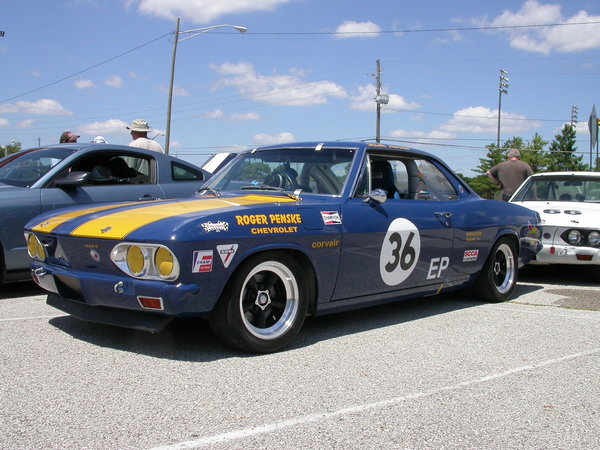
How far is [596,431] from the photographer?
2.91 metres

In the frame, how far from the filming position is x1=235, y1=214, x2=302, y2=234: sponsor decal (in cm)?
385

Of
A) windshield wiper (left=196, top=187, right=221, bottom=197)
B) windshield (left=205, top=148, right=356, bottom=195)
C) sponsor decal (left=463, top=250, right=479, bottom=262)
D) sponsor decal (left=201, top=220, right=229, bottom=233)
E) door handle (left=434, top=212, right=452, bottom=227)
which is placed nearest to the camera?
sponsor decal (left=201, top=220, right=229, bottom=233)

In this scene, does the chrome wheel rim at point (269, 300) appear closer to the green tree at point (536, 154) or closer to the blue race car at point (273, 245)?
the blue race car at point (273, 245)

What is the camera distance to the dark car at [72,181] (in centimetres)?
568

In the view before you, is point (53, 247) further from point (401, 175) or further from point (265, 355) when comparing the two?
point (401, 175)

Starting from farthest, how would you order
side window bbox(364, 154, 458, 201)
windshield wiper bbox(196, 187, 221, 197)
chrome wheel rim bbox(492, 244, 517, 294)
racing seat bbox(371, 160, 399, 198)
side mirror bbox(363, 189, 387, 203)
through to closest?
chrome wheel rim bbox(492, 244, 517, 294) → side window bbox(364, 154, 458, 201) → racing seat bbox(371, 160, 399, 198) → windshield wiper bbox(196, 187, 221, 197) → side mirror bbox(363, 189, 387, 203)

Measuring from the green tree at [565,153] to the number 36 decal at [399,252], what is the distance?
69.9 m

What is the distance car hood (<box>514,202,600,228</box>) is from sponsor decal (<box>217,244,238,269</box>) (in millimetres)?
4996

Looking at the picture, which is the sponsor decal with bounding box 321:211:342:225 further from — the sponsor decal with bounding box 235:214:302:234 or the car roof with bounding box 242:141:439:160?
the car roof with bounding box 242:141:439:160

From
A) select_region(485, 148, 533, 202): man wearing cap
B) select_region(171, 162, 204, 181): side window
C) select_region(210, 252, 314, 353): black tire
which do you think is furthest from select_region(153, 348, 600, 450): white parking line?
select_region(485, 148, 533, 202): man wearing cap

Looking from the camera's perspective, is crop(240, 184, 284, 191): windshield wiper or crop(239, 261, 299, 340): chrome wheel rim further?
crop(240, 184, 284, 191): windshield wiper

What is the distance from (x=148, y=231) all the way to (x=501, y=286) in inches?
159

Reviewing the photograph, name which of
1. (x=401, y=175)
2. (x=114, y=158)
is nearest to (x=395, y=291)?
(x=401, y=175)

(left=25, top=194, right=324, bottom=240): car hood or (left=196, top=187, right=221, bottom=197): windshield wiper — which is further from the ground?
(left=196, top=187, right=221, bottom=197): windshield wiper
